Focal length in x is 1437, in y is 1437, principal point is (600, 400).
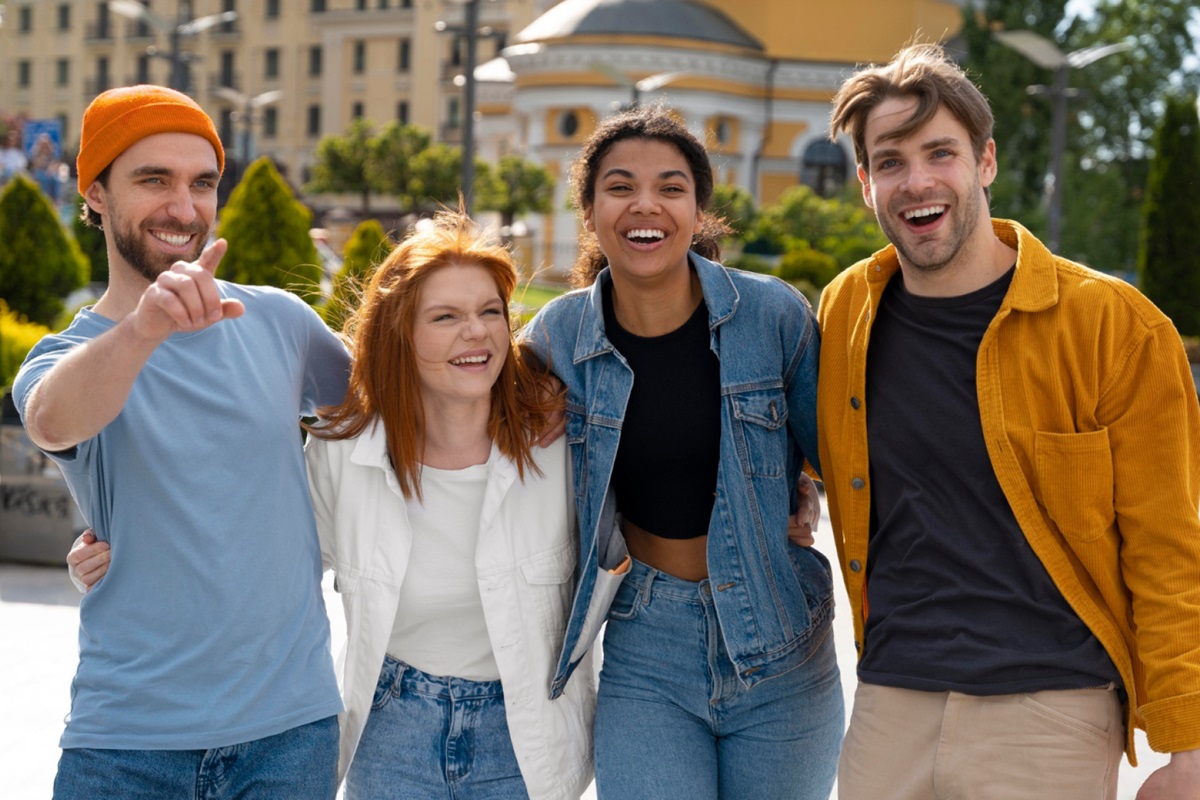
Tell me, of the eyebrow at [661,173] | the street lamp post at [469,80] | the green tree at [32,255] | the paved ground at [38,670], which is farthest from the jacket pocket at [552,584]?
the green tree at [32,255]

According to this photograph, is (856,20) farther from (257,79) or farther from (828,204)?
(257,79)

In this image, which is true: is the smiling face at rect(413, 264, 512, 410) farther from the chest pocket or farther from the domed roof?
the domed roof

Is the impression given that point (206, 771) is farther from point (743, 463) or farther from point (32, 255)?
point (32, 255)

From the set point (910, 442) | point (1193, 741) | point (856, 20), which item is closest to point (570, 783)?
point (910, 442)

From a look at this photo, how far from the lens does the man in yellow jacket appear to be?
3.03 metres

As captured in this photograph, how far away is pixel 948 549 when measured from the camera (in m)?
3.13

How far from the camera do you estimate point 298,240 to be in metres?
15.2

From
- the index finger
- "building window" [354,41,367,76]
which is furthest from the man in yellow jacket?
"building window" [354,41,367,76]

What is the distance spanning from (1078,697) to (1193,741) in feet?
0.79

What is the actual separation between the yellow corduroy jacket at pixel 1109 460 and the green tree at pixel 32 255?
1643cm

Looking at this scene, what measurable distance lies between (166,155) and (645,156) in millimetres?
1263

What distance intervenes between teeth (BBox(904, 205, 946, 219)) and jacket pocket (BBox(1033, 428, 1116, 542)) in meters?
0.55

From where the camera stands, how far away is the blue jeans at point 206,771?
2.88 m

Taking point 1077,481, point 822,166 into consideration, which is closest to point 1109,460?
point 1077,481
